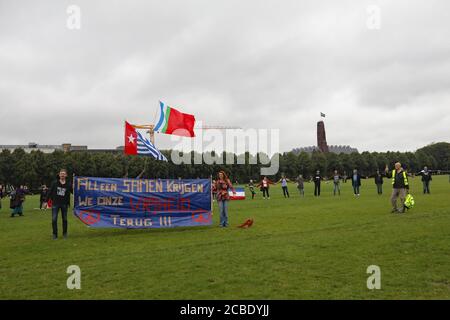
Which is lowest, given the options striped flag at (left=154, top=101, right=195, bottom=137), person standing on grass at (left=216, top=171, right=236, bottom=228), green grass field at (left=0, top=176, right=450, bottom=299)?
green grass field at (left=0, top=176, right=450, bottom=299)

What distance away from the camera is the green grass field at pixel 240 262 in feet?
22.3

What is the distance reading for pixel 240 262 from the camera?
8.87 meters

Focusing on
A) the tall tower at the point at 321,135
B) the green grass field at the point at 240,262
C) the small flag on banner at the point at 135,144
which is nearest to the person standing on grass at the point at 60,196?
the green grass field at the point at 240,262

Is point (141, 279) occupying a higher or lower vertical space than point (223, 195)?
lower

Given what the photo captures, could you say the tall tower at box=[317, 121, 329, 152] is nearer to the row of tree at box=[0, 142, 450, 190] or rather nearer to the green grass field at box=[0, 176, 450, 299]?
the row of tree at box=[0, 142, 450, 190]

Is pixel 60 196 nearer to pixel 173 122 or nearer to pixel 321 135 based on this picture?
pixel 173 122

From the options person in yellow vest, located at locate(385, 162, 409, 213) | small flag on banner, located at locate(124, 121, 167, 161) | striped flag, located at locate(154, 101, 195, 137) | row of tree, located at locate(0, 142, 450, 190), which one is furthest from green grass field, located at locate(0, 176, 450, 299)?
row of tree, located at locate(0, 142, 450, 190)

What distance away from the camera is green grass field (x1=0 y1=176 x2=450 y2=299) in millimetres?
6789

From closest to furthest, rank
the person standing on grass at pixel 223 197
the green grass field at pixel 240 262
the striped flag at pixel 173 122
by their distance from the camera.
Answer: the green grass field at pixel 240 262
the person standing on grass at pixel 223 197
the striped flag at pixel 173 122

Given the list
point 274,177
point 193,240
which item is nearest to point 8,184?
point 274,177

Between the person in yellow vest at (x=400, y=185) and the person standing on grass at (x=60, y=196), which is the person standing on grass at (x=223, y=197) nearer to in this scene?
the person standing on grass at (x=60, y=196)

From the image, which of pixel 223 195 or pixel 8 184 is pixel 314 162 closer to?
pixel 8 184
